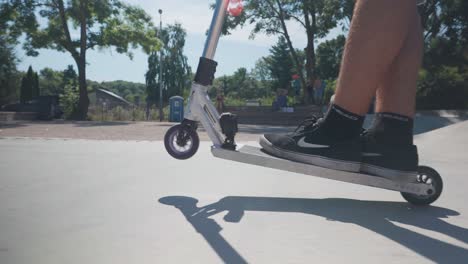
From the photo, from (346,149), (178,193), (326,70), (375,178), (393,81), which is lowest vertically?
(178,193)

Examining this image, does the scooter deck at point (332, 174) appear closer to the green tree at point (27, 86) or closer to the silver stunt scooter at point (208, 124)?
the silver stunt scooter at point (208, 124)

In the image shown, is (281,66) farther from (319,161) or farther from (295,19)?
(319,161)

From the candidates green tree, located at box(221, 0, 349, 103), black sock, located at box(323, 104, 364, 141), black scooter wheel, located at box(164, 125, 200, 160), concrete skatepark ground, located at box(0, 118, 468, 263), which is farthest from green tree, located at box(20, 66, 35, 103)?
black sock, located at box(323, 104, 364, 141)

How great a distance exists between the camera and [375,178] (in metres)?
1.95

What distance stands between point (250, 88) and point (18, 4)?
6286cm

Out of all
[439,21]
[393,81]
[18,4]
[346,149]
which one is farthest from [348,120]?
[18,4]

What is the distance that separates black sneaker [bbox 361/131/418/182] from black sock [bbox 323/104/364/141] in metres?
0.07

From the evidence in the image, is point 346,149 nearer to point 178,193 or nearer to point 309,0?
point 178,193

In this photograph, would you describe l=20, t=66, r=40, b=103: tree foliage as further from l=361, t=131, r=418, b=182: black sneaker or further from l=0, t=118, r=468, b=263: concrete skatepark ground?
l=361, t=131, r=418, b=182: black sneaker

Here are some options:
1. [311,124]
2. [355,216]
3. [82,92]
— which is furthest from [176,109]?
[355,216]

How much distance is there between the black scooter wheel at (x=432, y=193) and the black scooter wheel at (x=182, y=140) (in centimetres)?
121

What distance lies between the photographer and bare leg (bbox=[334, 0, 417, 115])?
1874 mm

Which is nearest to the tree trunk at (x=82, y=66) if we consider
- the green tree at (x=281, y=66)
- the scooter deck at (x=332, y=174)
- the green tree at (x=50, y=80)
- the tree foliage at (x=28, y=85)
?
the tree foliage at (x=28, y=85)

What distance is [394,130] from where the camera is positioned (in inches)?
77.5
